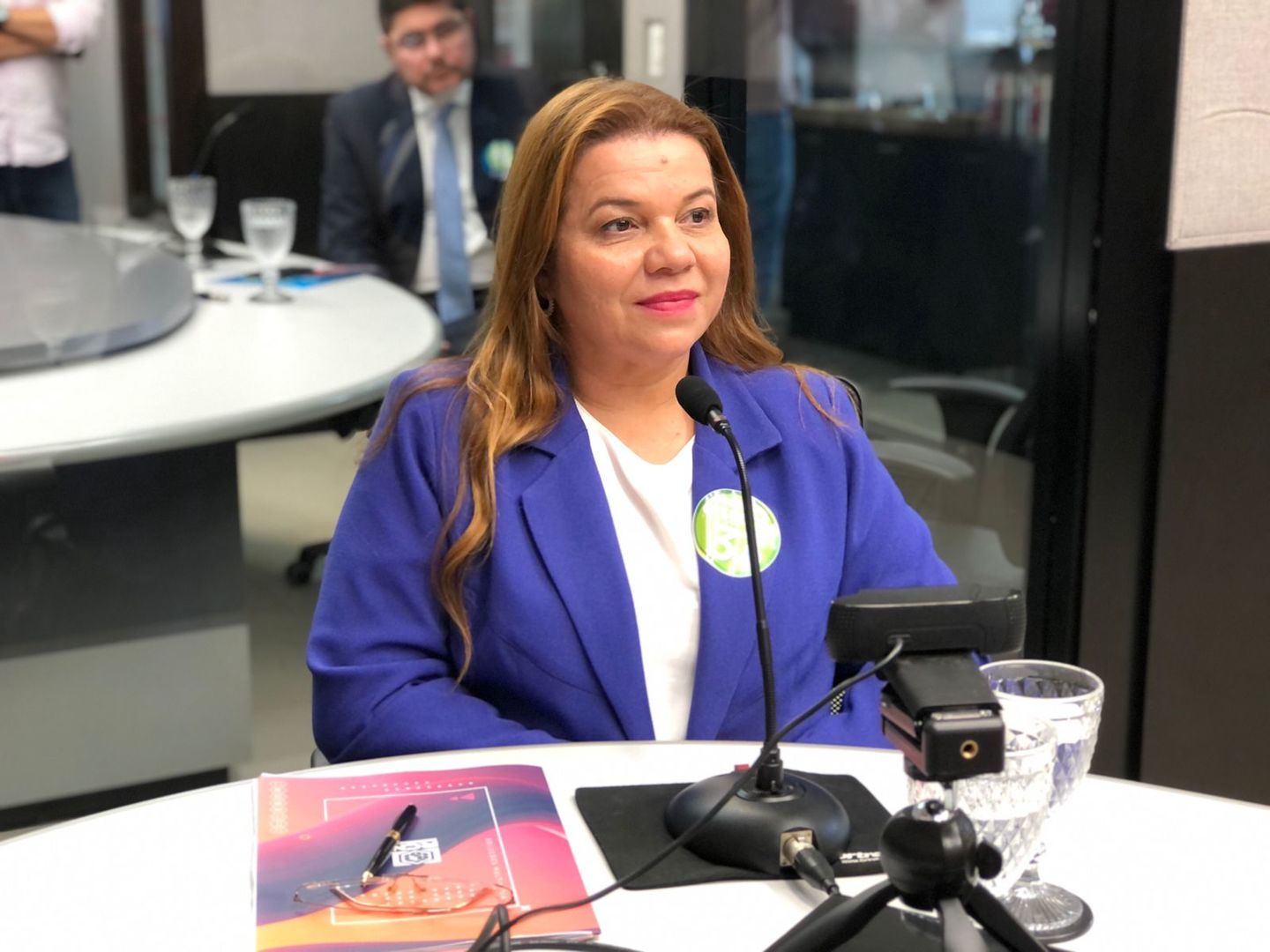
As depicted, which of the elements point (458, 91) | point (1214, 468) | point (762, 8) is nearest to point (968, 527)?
point (1214, 468)

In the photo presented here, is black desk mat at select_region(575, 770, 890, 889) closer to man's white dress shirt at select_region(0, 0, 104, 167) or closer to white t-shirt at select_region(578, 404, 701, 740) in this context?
white t-shirt at select_region(578, 404, 701, 740)

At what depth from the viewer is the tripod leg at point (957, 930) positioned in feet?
2.70

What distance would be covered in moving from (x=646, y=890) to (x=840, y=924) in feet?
0.58

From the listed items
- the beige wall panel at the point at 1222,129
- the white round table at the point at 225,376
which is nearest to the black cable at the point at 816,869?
the white round table at the point at 225,376

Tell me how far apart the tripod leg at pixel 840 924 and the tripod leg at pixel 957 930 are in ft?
0.13

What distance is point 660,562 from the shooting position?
153cm

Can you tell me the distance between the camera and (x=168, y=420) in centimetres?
206

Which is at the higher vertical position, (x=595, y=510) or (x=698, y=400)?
(x=698, y=400)

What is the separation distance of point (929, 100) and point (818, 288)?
1.27ft

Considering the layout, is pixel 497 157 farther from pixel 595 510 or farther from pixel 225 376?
pixel 595 510

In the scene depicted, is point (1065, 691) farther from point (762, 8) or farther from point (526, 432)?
point (762, 8)

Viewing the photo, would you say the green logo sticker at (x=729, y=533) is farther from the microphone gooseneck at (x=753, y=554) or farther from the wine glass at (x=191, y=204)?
the wine glass at (x=191, y=204)

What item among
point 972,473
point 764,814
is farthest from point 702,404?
point 972,473

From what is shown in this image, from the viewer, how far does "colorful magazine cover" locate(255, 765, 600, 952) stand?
952 millimetres
